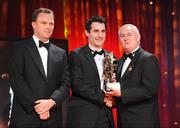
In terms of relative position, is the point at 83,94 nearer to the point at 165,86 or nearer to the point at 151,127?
the point at 151,127

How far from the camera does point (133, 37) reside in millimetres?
3725

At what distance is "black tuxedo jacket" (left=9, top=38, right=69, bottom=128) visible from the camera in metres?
3.29

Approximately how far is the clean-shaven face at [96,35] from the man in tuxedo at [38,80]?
1.51 feet

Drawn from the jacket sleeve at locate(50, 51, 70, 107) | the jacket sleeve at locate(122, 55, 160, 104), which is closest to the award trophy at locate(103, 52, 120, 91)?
the jacket sleeve at locate(122, 55, 160, 104)

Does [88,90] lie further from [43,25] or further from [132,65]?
[43,25]

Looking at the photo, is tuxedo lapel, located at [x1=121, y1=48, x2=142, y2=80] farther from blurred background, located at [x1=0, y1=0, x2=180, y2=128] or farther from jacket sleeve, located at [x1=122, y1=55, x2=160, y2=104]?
blurred background, located at [x1=0, y1=0, x2=180, y2=128]

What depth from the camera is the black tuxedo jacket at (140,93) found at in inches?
141

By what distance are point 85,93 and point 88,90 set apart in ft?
0.15

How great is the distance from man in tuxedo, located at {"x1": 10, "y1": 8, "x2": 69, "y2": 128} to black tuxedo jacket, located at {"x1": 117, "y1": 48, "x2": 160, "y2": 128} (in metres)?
0.64

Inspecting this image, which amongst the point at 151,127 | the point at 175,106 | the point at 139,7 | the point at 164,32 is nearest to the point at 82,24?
the point at 139,7

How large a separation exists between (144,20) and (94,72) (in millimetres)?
2988

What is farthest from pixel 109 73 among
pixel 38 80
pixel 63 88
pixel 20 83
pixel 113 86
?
pixel 20 83

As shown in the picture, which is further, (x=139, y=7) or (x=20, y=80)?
(x=139, y=7)

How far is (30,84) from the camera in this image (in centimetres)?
335
